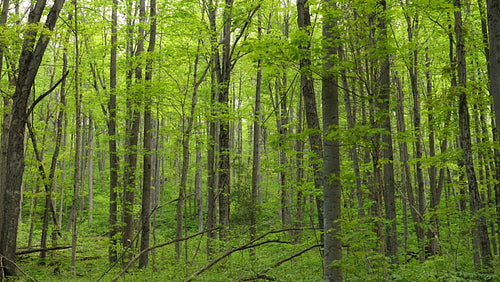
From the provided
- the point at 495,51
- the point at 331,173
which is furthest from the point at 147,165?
the point at 495,51

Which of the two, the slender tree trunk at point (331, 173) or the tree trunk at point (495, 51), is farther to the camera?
the slender tree trunk at point (331, 173)

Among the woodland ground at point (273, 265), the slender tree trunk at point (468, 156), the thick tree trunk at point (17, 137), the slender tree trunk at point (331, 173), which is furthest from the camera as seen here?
the thick tree trunk at point (17, 137)

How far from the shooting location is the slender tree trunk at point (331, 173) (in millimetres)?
4484

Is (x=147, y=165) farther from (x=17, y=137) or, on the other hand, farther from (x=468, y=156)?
(x=468, y=156)

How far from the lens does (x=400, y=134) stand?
554 centimetres

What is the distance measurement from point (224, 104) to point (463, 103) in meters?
6.09

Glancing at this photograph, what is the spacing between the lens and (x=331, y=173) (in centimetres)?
453

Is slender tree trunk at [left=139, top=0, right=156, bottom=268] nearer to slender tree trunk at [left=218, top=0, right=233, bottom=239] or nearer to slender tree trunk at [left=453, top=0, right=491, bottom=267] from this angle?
slender tree trunk at [left=218, top=0, right=233, bottom=239]

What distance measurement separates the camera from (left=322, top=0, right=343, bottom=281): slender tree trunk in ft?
14.7

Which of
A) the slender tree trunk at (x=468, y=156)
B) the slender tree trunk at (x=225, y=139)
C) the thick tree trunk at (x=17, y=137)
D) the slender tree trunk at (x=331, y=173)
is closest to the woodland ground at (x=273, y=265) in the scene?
the slender tree trunk at (x=331, y=173)

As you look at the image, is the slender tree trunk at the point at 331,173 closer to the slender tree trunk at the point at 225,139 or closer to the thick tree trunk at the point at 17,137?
the slender tree trunk at the point at 225,139

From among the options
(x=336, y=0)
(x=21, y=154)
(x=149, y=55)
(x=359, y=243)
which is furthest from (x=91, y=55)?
(x=359, y=243)

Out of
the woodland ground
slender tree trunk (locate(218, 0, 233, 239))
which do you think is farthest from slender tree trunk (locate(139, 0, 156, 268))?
slender tree trunk (locate(218, 0, 233, 239))

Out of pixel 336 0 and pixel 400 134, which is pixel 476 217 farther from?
pixel 336 0
